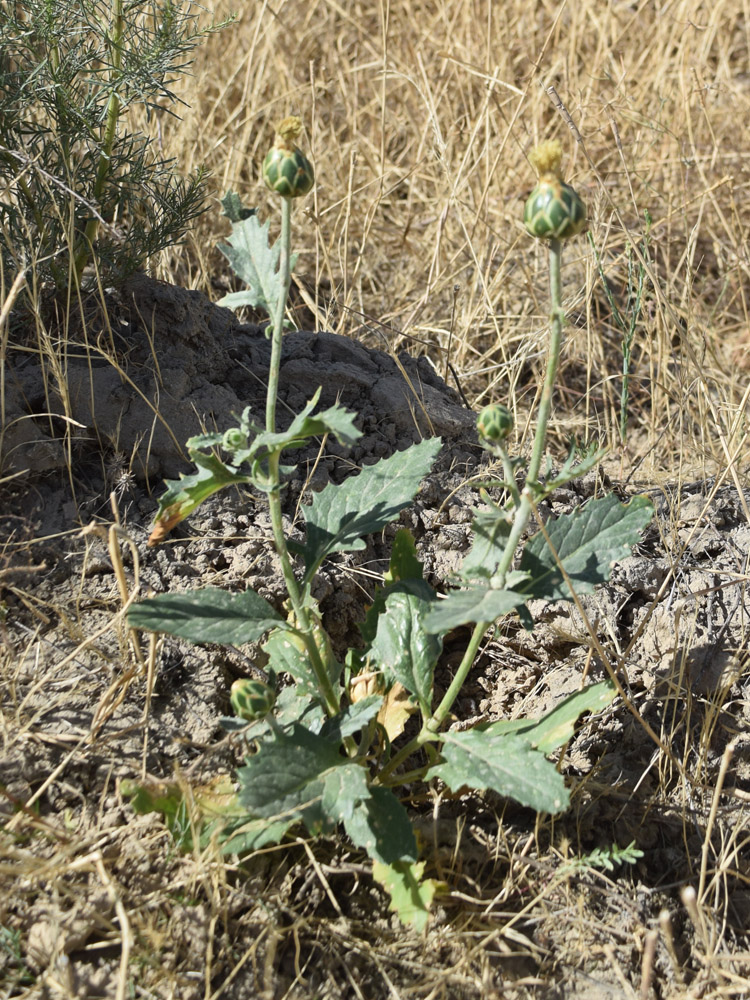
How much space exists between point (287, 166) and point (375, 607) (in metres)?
0.97

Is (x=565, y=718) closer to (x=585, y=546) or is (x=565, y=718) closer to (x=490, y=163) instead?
(x=585, y=546)

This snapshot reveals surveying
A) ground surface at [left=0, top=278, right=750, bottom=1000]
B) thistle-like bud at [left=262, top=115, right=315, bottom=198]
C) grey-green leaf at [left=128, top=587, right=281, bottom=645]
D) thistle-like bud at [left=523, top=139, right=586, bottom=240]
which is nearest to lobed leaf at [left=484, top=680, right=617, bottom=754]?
ground surface at [left=0, top=278, right=750, bottom=1000]

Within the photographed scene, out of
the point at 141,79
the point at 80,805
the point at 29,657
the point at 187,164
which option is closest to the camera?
the point at 80,805

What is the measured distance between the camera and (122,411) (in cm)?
243

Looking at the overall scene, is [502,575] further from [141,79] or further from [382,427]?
[141,79]

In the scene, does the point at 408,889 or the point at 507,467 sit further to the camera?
the point at 408,889

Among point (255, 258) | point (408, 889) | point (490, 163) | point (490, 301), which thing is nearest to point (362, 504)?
point (255, 258)

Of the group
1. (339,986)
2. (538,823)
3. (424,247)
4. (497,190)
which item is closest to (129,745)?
(339,986)

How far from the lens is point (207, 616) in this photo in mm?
1705

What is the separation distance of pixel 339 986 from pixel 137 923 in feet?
1.34

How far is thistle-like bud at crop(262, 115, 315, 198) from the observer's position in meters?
1.49

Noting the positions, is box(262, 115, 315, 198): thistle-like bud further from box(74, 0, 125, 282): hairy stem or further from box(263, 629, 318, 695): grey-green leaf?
box(74, 0, 125, 282): hairy stem

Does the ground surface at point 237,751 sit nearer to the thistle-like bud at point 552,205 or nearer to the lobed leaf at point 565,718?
the lobed leaf at point 565,718

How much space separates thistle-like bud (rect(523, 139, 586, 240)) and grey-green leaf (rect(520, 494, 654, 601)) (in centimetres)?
56
